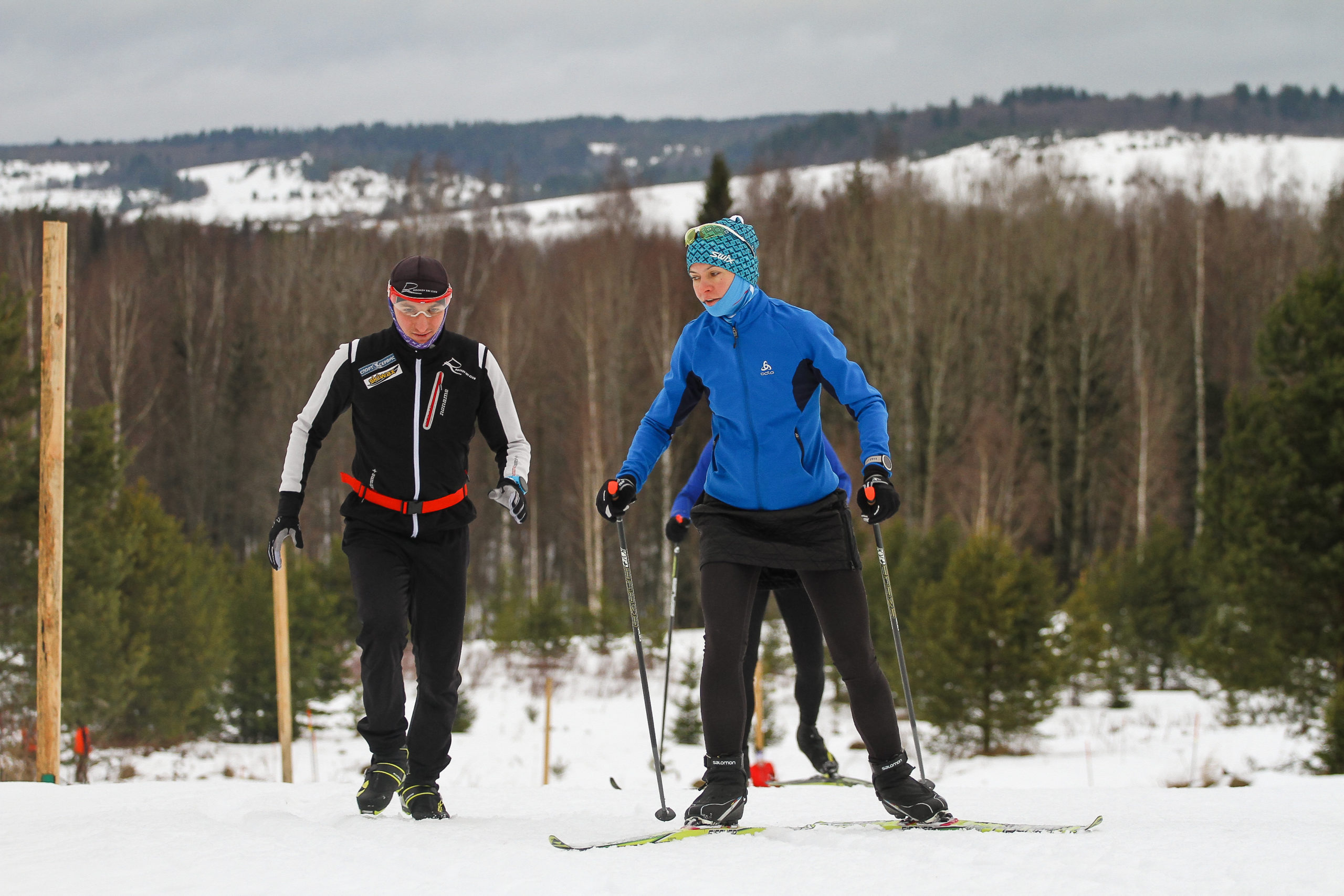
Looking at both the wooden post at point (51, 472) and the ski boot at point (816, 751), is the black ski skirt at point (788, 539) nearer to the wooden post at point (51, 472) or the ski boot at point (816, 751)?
the ski boot at point (816, 751)

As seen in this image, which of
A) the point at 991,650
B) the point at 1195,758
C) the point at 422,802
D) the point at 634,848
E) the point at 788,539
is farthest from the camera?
the point at 991,650

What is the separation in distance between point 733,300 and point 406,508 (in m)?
1.27

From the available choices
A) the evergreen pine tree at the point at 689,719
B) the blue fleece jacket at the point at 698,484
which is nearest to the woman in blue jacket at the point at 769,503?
the blue fleece jacket at the point at 698,484

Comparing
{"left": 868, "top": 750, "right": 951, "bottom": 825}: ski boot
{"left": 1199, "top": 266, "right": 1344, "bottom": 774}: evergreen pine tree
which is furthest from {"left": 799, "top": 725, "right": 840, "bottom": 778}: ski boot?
{"left": 1199, "top": 266, "right": 1344, "bottom": 774}: evergreen pine tree

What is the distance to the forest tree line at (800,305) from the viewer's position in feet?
88.1

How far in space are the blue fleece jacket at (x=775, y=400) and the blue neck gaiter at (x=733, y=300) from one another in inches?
0.7

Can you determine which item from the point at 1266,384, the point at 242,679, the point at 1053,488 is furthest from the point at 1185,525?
the point at 242,679

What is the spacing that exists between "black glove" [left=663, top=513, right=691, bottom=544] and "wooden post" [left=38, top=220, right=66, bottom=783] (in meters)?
3.35

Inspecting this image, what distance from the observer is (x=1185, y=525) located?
106ft

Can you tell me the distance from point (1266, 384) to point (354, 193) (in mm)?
30489

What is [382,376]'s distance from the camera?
353 centimetres

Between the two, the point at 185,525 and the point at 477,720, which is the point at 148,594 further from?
the point at 185,525

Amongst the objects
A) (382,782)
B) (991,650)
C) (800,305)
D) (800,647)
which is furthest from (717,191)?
(382,782)

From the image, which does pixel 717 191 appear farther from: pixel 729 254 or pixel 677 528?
pixel 729 254
